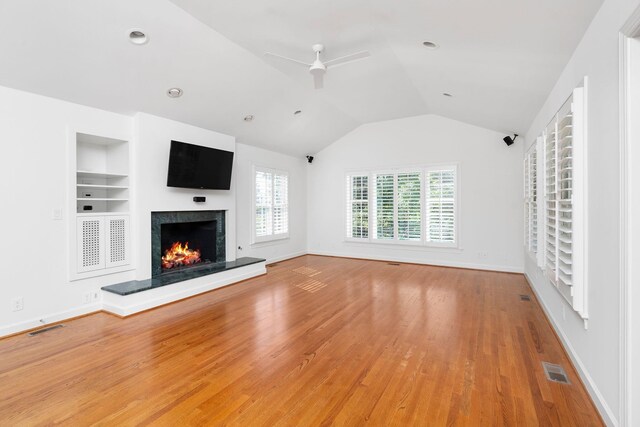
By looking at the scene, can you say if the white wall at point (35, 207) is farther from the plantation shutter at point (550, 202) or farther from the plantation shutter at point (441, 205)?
the plantation shutter at point (441, 205)

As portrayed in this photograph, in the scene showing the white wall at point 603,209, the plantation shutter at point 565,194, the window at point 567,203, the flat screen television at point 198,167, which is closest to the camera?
the white wall at point 603,209

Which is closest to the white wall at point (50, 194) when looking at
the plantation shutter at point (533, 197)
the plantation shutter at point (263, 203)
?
the plantation shutter at point (263, 203)

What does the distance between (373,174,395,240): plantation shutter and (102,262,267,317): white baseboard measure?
349 centimetres

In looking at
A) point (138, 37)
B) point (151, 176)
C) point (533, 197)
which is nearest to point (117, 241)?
point (151, 176)

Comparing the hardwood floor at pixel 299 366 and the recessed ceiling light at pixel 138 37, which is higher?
the recessed ceiling light at pixel 138 37

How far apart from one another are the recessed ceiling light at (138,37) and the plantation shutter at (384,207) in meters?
5.38

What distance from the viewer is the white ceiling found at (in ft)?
8.43

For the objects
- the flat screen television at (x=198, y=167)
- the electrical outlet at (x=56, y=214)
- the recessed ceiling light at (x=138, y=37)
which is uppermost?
the recessed ceiling light at (x=138, y=37)

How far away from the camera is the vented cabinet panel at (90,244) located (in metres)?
3.79

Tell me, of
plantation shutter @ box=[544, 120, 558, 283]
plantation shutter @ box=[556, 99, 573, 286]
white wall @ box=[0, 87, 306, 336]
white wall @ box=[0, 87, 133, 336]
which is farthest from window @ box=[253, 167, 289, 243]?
plantation shutter @ box=[556, 99, 573, 286]

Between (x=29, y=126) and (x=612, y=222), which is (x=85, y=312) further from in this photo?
(x=612, y=222)

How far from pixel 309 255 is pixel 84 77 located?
19.6 feet

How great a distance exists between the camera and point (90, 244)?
12.8 ft

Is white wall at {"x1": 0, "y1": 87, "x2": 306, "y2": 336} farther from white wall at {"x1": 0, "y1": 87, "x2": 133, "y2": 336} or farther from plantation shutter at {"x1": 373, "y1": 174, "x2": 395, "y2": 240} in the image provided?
plantation shutter at {"x1": 373, "y1": 174, "x2": 395, "y2": 240}
